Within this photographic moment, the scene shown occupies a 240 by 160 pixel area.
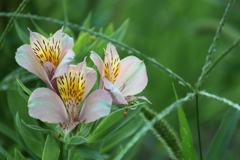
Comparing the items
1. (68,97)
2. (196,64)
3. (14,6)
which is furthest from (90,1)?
(68,97)

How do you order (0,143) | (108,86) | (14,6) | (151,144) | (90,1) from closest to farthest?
(108,86), (0,143), (14,6), (90,1), (151,144)

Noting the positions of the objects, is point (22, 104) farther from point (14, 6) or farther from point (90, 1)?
point (90, 1)

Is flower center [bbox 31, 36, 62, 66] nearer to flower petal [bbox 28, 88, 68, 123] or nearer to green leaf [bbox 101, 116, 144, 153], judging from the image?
flower petal [bbox 28, 88, 68, 123]

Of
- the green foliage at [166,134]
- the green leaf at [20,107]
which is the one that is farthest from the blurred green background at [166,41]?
the green foliage at [166,134]

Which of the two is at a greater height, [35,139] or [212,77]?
[35,139]

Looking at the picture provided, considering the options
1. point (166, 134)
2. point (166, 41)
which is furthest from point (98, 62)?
point (166, 41)

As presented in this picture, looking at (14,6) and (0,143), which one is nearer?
(0,143)

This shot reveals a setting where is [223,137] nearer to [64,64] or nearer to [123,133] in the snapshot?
[123,133]
